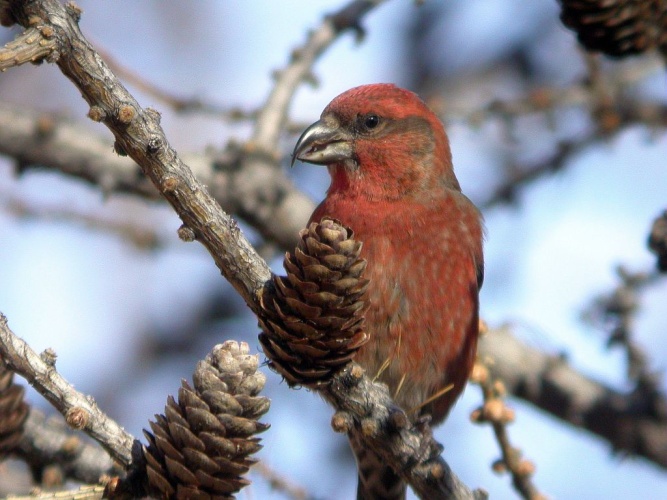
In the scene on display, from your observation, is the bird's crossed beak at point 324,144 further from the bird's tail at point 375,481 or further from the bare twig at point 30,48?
the bare twig at point 30,48

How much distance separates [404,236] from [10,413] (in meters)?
1.77

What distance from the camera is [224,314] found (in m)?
6.39

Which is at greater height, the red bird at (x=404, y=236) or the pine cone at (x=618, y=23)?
the pine cone at (x=618, y=23)

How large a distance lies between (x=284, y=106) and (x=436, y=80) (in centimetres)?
344

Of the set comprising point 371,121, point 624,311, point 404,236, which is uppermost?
point 371,121

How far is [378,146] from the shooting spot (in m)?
4.14

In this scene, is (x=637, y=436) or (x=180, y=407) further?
(x=637, y=436)

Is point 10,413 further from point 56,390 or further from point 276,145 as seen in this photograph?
point 276,145

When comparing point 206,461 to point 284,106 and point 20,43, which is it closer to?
point 20,43

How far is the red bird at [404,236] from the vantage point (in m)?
3.64

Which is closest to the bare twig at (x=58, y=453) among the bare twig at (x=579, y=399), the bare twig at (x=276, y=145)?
the bare twig at (x=276, y=145)

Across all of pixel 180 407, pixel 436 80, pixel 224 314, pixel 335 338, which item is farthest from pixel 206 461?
pixel 436 80

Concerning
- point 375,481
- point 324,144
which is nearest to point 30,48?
point 324,144

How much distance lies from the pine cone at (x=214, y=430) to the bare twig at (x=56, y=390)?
14 cm
